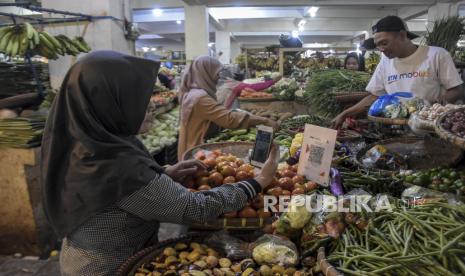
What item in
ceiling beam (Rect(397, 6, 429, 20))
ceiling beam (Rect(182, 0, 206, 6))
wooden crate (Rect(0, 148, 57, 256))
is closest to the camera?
wooden crate (Rect(0, 148, 57, 256))

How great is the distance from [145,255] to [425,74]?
2.77m

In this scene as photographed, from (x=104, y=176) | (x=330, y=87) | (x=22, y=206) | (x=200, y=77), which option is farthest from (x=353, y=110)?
(x=22, y=206)

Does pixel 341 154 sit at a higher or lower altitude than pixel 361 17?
lower

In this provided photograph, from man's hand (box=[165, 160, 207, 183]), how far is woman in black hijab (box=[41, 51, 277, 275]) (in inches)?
16.1

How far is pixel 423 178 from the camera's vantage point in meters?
2.19

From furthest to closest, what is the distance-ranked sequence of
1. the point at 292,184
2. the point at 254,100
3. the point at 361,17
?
the point at 361,17 < the point at 254,100 < the point at 292,184

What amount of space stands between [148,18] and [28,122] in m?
14.2

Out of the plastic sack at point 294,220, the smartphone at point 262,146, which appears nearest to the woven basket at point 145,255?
the plastic sack at point 294,220

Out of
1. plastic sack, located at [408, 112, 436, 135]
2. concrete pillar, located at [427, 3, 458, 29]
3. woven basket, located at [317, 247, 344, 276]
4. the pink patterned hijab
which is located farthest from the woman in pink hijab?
concrete pillar, located at [427, 3, 458, 29]

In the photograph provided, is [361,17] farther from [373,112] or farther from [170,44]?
[170,44]

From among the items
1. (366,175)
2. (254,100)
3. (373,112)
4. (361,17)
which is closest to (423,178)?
(366,175)

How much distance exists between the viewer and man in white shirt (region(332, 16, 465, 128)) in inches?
125

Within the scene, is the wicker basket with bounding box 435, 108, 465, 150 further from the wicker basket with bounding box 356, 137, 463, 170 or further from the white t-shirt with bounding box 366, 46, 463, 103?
the white t-shirt with bounding box 366, 46, 463, 103

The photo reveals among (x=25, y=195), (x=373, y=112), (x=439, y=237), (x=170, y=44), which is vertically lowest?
(x=25, y=195)
